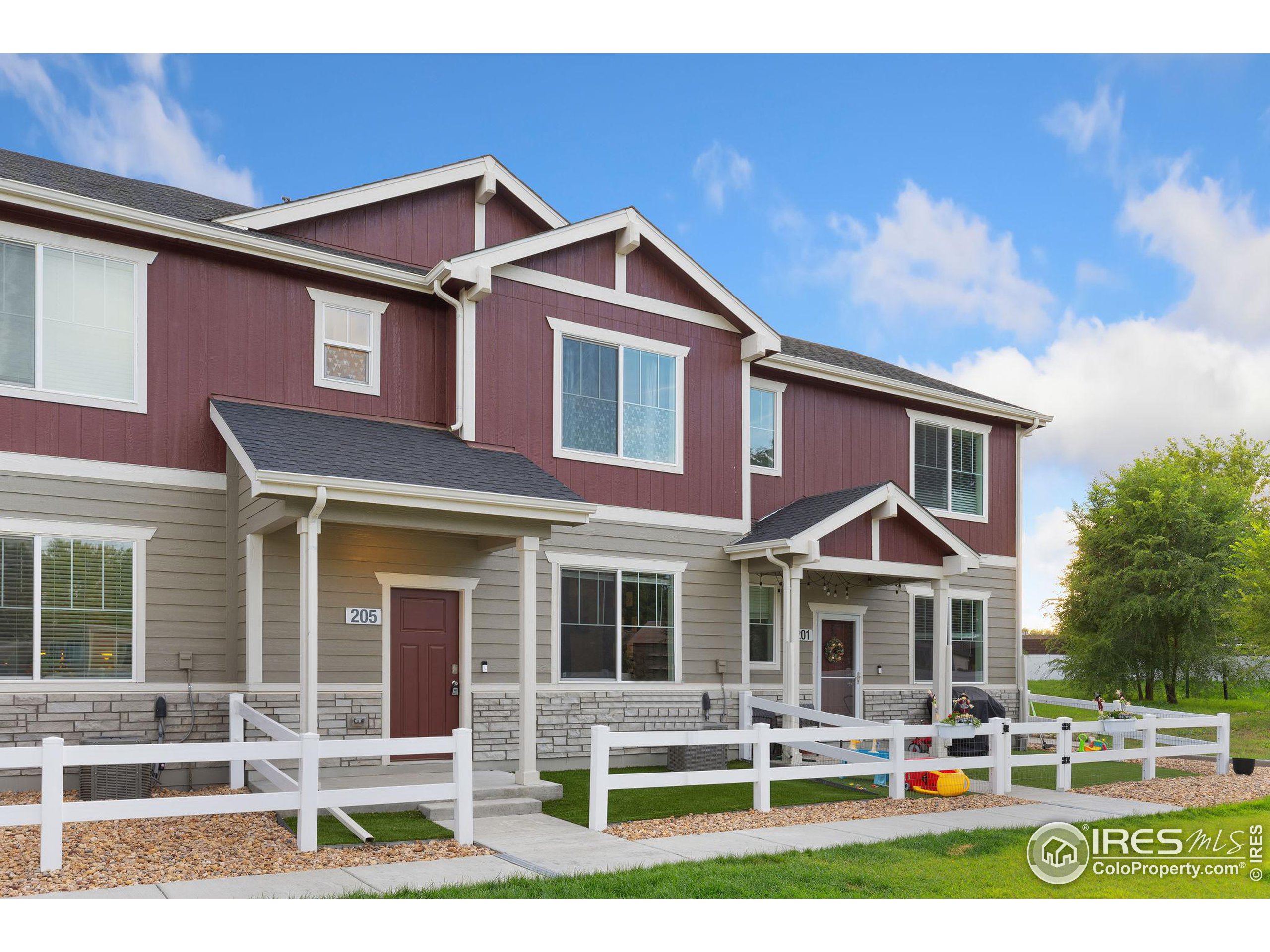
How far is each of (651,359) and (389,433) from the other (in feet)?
13.5

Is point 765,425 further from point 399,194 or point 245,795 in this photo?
point 245,795

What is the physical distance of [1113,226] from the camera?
21969 millimetres

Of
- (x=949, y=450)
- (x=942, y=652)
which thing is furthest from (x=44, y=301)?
(x=949, y=450)

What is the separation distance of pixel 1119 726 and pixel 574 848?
8.68 m

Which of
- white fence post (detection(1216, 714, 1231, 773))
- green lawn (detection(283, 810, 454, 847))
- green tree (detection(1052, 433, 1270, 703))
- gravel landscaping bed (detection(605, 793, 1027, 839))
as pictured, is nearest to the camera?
green lawn (detection(283, 810, 454, 847))

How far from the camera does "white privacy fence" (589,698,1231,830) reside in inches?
398

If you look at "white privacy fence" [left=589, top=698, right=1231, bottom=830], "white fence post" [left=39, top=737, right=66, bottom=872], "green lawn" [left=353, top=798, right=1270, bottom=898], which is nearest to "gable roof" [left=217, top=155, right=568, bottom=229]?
"white fence post" [left=39, top=737, right=66, bottom=872]

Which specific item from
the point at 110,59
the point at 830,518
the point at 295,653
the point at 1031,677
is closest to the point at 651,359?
the point at 830,518

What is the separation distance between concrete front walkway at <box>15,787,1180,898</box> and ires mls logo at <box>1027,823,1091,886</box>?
61 centimetres

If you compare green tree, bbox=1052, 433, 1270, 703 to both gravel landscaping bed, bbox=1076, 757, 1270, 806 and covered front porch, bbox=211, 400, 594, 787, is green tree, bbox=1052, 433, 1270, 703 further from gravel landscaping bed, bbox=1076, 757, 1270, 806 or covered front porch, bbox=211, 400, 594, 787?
covered front porch, bbox=211, 400, 594, 787

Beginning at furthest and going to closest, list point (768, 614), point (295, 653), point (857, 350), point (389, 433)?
1. point (857, 350)
2. point (768, 614)
3. point (389, 433)
4. point (295, 653)

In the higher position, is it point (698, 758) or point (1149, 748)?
point (698, 758)

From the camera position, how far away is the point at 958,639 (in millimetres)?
18531

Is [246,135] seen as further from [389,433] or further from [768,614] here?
[768,614]
